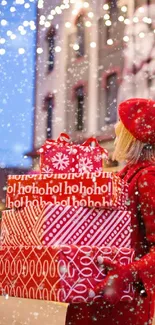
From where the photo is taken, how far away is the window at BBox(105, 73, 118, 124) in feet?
49.9

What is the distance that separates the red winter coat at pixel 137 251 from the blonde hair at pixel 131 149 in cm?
8

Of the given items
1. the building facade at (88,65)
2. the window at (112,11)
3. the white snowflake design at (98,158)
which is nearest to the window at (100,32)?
the building facade at (88,65)

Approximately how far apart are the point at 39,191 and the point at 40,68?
17190 mm

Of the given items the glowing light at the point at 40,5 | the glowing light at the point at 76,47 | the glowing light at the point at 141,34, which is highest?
the glowing light at the point at 40,5

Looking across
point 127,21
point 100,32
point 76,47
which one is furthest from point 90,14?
point 127,21

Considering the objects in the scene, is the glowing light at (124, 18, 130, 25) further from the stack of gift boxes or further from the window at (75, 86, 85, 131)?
the stack of gift boxes

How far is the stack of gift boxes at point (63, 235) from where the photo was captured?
2.14m

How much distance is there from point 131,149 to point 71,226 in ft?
1.50

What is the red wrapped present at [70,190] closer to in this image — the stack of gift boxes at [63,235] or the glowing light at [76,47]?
the stack of gift boxes at [63,235]

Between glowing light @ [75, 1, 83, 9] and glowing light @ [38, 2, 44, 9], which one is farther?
glowing light @ [38, 2, 44, 9]

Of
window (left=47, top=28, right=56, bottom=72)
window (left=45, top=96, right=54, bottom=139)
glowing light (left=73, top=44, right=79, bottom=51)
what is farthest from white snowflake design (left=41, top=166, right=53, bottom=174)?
window (left=47, top=28, right=56, bottom=72)

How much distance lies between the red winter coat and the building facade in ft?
38.0

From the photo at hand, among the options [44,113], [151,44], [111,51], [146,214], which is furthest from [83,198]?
[44,113]

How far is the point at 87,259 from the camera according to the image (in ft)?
7.13
